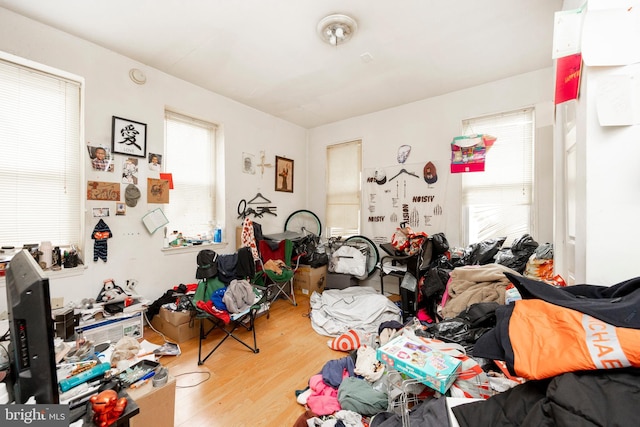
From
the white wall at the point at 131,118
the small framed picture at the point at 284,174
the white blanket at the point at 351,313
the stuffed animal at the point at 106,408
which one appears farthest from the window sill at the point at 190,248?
the stuffed animal at the point at 106,408

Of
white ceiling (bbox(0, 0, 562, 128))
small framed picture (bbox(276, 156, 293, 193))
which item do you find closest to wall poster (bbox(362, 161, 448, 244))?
white ceiling (bbox(0, 0, 562, 128))

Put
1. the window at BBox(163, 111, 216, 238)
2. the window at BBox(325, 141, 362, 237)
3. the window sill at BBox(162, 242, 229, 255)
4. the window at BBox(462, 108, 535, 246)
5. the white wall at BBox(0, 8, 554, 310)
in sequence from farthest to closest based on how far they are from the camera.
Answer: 1. the window at BBox(325, 141, 362, 237)
2. the window at BBox(163, 111, 216, 238)
3. the window sill at BBox(162, 242, 229, 255)
4. the window at BBox(462, 108, 535, 246)
5. the white wall at BBox(0, 8, 554, 310)

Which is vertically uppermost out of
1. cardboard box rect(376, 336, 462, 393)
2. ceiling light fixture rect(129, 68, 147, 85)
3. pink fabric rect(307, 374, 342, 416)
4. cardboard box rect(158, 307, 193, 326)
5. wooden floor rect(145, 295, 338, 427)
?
ceiling light fixture rect(129, 68, 147, 85)

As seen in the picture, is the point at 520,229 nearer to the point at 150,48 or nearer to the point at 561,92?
the point at 561,92

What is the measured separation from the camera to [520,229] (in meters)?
2.94

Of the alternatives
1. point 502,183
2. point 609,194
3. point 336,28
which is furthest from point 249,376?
point 502,183

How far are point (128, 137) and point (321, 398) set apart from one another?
303 cm

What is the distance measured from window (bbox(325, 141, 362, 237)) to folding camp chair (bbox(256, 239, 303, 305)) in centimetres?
102

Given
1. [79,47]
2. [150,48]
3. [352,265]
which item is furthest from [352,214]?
[79,47]

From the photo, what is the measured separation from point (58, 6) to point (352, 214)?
3832mm

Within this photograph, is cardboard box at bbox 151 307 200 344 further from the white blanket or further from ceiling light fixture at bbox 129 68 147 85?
ceiling light fixture at bbox 129 68 147 85

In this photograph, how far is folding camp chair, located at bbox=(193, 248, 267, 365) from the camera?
2273 mm

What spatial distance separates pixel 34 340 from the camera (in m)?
0.62

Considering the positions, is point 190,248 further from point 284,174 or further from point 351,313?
point 351,313
